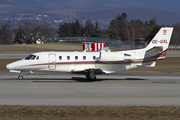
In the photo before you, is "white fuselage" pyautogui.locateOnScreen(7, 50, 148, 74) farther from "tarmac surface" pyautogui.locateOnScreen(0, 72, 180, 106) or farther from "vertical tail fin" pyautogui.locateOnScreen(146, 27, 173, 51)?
"tarmac surface" pyautogui.locateOnScreen(0, 72, 180, 106)

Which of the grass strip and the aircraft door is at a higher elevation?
the aircraft door

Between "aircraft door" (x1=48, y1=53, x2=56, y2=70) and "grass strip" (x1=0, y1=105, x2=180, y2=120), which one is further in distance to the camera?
"aircraft door" (x1=48, y1=53, x2=56, y2=70)

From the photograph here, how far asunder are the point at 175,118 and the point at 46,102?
7097 mm

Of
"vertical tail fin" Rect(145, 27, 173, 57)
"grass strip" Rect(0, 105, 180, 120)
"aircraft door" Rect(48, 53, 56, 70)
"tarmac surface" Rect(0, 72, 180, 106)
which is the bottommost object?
"tarmac surface" Rect(0, 72, 180, 106)

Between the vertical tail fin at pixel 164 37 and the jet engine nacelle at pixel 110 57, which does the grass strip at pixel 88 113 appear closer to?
the jet engine nacelle at pixel 110 57

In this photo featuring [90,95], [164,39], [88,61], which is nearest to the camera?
[90,95]

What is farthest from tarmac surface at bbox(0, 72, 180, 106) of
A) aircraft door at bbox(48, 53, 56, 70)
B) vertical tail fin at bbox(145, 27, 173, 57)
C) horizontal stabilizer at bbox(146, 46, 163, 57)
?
vertical tail fin at bbox(145, 27, 173, 57)

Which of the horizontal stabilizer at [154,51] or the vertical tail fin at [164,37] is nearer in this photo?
the horizontal stabilizer at [154,51]

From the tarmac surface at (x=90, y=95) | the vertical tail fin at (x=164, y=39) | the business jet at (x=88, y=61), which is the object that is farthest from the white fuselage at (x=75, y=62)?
the tarmac surface at (x=90, y=95)

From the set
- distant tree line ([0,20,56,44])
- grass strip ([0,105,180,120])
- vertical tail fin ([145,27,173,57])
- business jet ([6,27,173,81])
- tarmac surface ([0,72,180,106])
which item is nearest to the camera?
grass strip ([0,105,180,120])

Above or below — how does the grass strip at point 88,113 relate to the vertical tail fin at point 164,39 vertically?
below

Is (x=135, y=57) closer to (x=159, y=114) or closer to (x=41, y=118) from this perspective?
(x=159, y=114)

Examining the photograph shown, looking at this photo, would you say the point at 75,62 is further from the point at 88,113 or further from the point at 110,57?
the point at 88,113

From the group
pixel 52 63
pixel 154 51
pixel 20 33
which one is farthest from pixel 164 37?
pixel 20 33
